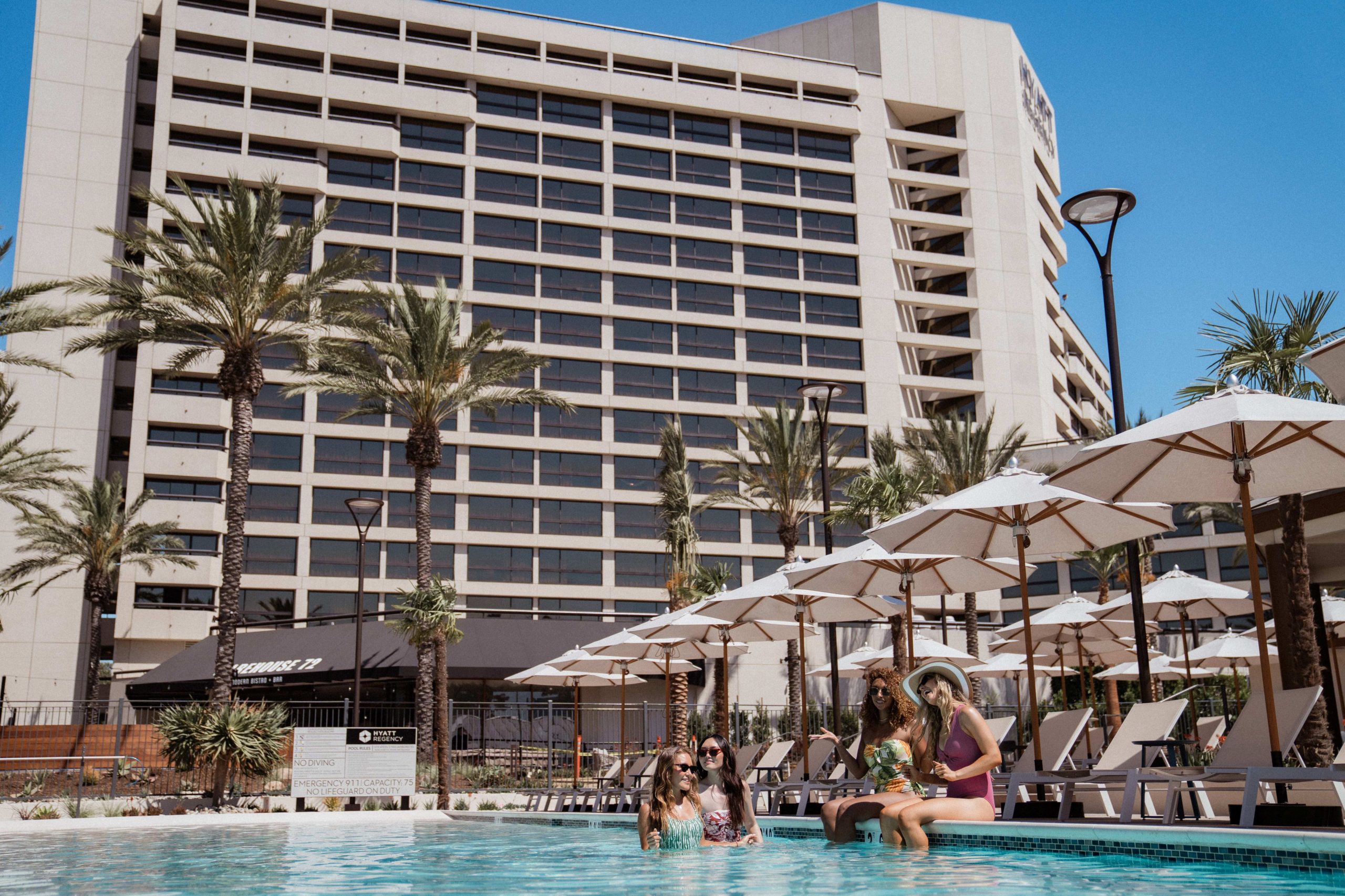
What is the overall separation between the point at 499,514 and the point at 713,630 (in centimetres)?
3211

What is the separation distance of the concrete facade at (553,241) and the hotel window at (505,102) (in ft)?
0.42

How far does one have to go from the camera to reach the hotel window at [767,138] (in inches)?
2359

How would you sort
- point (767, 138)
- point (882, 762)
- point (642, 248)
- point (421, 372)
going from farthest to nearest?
point (767, 138)
point (642, 248)
point (421, 372)
point (882, 762)

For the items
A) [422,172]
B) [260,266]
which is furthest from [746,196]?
[260,266]

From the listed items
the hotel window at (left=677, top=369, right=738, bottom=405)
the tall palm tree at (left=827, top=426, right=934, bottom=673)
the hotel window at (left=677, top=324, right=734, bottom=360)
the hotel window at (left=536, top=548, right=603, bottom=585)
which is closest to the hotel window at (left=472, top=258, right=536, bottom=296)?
the hotel window at (left=677, top=324, right=734, bottom=360)

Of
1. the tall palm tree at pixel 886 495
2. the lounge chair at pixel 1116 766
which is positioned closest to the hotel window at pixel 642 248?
the tall palm tree at pixel 886 495

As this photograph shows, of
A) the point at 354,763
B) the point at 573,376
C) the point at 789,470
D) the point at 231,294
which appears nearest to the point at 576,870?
the point at 354,763

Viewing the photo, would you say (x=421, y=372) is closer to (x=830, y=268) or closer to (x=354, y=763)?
(x=354, y=763)

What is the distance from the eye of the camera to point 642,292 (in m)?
56.4

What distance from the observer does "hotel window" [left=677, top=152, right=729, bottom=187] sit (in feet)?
192

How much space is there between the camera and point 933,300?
59.2 meters

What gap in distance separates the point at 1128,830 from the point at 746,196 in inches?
2079

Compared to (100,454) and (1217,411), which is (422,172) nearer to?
(100,454)

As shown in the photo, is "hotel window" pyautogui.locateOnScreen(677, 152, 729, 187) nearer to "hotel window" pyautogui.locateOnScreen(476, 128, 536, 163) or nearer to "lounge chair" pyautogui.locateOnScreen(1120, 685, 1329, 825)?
"hotel window" pyautogui.locateOnScreen(476, 128, 536, 163)
